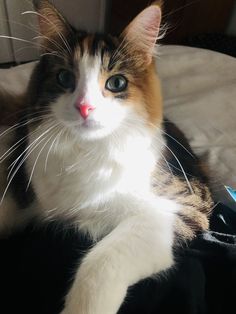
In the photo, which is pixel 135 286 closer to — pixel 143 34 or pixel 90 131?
pixel 90 131

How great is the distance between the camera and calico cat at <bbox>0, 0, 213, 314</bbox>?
764mm

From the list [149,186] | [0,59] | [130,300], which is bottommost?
[0,59]

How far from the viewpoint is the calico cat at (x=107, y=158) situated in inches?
30.1

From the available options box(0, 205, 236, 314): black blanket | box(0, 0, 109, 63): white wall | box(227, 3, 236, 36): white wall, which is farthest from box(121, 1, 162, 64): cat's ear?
box(227, 3, 236, 36): white wall

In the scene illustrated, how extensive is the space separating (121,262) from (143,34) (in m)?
0.49

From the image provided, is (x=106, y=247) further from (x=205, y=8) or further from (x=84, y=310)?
(x=205, y=8)

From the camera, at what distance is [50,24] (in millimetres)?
856

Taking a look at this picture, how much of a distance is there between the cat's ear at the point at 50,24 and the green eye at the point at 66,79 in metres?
0.09

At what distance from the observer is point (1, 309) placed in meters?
0.81

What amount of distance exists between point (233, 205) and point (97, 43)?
1.98 feet

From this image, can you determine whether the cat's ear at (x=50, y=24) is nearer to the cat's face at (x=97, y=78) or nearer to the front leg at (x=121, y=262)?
the cat's face at (x=97, y=78)

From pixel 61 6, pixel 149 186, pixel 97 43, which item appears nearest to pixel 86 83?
pixel 97 43

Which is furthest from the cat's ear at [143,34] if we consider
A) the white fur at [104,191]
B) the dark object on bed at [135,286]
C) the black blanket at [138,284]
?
the black blanket at [138,284]

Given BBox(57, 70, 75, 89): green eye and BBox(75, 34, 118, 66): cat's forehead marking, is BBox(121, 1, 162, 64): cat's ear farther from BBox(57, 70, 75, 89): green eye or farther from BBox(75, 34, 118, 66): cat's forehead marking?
BBox(57, 70, 75, 89): green eye
